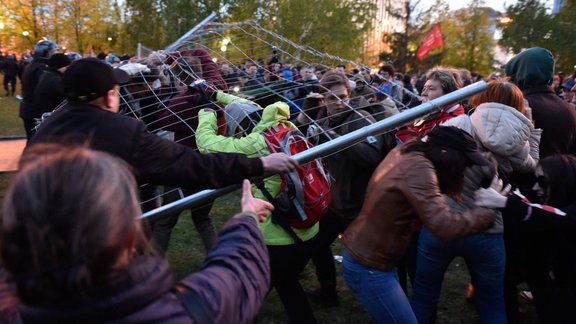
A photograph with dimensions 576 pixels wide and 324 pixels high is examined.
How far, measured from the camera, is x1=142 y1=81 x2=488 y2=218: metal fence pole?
2.10 meters

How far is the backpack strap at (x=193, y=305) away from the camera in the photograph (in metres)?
1.13

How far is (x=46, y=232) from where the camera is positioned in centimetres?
97

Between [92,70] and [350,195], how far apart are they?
2030 millimetres

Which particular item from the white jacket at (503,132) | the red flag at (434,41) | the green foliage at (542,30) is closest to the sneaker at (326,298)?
the white jacket at (503,132)

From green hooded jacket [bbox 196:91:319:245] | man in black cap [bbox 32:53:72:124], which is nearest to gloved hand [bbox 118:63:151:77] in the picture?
green hooded jacket [bbox 196:91:319:245]

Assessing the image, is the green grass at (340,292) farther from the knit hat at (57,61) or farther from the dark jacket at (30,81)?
the dark jacket at (30,81)

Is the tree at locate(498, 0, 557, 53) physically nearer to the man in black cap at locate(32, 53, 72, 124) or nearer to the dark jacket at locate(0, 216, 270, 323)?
the man in black cap at locate(32, 53, 72, 124)

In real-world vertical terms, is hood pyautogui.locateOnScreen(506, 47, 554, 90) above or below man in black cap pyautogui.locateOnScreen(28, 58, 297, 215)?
above

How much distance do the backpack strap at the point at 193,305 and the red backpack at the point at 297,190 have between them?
159cm

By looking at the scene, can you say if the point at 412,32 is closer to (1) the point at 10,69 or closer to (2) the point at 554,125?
(1) the point at 10,69

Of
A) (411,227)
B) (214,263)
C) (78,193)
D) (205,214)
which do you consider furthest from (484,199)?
(205,214)

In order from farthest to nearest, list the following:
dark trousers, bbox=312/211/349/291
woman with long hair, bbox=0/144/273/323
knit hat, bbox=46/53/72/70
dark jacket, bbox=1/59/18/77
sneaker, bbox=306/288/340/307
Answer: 1. dark jacket, bbox=1/59/18/77
2. knit hat, bbox=46/53/72/70
3. sneaker, bbox=306/288/340/307
4. dark trousers, bbox=312/211/349/291
5. woman with long hair, bbox=0/144/273/323

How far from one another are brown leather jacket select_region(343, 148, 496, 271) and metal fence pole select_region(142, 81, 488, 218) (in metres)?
0.21

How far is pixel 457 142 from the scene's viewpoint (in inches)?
94.0
